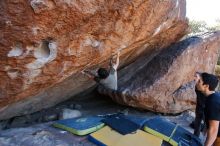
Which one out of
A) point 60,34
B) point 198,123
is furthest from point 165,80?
point 60,34

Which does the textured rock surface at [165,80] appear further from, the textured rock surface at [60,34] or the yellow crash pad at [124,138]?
the yellow crash pad at [124,138]

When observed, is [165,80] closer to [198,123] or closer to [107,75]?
[107,75]

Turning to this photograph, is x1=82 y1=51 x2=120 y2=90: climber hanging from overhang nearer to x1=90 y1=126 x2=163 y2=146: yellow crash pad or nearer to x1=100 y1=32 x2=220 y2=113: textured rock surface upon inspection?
x1=100 y1=32 x2=220 y2=113: textured rock surface

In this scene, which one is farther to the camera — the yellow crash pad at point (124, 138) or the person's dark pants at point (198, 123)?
the person's dark pants at point (198, 123)

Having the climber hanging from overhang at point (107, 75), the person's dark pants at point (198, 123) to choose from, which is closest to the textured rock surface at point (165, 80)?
the climber hanging from overhang at point (107, 75)

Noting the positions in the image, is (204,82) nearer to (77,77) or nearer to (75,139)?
(75,139)

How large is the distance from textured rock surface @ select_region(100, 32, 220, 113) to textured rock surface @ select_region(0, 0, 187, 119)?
120 cm

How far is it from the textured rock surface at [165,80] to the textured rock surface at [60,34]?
1.20 m

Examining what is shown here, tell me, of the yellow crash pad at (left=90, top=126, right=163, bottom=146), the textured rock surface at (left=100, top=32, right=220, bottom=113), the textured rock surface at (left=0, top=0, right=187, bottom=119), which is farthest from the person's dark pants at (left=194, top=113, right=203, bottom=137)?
the textured rock surface at (left=0, top=0, right=187, bottom=119)

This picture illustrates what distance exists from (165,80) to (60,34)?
3.07 metres

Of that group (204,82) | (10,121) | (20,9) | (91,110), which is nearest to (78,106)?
(91,110)

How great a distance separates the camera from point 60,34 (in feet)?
15.3

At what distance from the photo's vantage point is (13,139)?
5.25 m

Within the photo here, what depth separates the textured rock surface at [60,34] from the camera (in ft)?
14.1
